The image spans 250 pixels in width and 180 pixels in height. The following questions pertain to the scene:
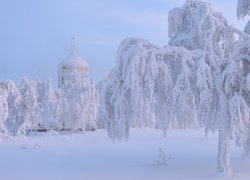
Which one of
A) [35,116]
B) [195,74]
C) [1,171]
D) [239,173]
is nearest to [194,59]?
[195,74]

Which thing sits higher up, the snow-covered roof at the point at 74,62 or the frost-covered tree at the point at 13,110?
the snow-covered roof at the point at 74,62

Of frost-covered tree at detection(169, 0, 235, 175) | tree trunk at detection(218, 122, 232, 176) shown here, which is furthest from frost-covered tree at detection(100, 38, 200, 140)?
tree trunk at detection(218, 122, 232, 176)

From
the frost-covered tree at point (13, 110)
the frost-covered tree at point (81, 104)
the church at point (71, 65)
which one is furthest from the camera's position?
the church at point (71, 65)

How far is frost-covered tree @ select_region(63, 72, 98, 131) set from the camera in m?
41.4

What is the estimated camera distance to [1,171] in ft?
44.4

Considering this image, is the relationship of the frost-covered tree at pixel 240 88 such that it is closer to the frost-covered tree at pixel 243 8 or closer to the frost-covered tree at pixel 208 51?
the frost-covered tree at pixel 208 51

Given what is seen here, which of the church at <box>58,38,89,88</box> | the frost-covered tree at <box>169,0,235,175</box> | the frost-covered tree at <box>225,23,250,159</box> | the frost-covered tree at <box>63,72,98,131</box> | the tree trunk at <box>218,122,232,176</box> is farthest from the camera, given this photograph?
the church at <box>58,38,89,88</box>

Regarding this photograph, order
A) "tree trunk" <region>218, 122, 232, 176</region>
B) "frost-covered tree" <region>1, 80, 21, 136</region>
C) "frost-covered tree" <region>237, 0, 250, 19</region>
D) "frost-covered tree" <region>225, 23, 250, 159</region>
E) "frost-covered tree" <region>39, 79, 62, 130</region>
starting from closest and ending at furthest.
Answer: "frost-covered tree" <region>225, 23, 250, 159</region>
"tree trunk" <region>218, 122, 232, 176</region>
"frost-covered tree" <region>237, 0, 250, 19</region>
"frost-covered tree" <region>1, 80, 21, 136</region>
"frost-covered tree" <region>39, 79, 62, 130</region>

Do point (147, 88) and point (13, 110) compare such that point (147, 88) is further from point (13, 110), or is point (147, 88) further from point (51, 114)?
point (51, 114)

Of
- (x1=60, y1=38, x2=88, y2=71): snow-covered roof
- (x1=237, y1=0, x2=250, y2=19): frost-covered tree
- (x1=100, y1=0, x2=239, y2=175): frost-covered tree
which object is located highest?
(x1=60, y1=38, x2=88, y2=71): snow-covered roof

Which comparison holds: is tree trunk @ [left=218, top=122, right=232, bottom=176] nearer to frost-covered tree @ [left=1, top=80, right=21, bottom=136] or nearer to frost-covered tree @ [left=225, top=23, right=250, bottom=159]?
frost-covered tree @ [left=225, top=23, right=250, bottom=159]

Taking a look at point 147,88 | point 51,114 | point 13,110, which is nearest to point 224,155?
point 147,88

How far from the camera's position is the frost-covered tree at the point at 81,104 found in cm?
4141

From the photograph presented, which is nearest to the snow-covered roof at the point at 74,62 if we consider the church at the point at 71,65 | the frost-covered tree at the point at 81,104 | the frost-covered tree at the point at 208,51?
the church at the point at 71,65
